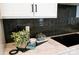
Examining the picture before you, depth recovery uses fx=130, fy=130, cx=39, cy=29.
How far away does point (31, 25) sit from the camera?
226cm

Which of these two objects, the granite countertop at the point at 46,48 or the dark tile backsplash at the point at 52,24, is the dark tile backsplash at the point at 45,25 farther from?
the granite countertop at the point at 46,48

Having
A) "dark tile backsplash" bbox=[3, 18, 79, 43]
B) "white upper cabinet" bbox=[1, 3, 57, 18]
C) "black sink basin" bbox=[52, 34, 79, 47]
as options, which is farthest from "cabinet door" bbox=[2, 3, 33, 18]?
"black sink basin" bbox=[52, 34, 79, 47]

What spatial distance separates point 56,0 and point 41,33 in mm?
A: 861

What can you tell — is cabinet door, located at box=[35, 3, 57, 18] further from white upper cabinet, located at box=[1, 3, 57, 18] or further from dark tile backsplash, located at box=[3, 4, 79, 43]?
dark tile backsplash, located at box=[3, 4, 79, 43]

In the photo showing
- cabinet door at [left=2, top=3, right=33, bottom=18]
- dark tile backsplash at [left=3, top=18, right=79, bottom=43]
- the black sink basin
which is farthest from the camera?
dark tile backsplash at [left=3, top=18, right=79, bottom=43]

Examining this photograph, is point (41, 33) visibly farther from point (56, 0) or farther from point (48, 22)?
point (56, 0)

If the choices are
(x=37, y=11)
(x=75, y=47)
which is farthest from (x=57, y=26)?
(x=37, y=11)

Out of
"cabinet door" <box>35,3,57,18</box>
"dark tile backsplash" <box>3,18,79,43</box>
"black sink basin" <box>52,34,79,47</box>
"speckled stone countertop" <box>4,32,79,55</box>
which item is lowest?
"speckled stone countertop" <box>4,32,79,55</box>

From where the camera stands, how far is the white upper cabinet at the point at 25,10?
5.55 ft

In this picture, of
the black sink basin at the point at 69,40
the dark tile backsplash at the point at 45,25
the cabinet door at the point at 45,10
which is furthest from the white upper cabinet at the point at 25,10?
the black sink basin at the point at 69,40

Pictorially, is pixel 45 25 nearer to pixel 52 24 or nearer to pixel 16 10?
pixel 52 24

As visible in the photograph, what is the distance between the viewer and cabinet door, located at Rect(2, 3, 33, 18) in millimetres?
1687

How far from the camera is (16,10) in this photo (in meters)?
1.71
